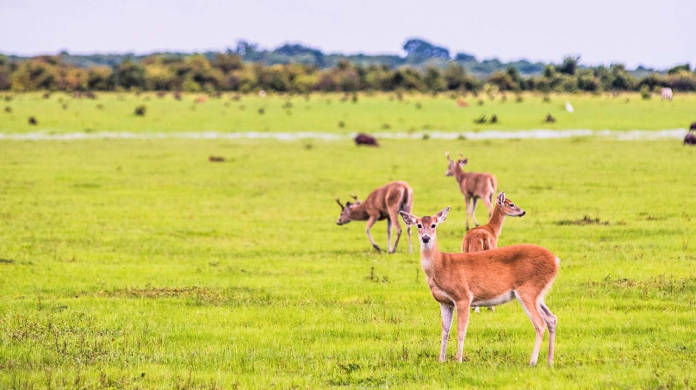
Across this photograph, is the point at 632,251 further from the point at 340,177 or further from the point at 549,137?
the point at 549,137

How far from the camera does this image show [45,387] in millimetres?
10398

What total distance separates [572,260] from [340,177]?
18.2 meters

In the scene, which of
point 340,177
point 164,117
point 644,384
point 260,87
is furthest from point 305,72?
point 644,384

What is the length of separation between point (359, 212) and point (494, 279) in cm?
1136

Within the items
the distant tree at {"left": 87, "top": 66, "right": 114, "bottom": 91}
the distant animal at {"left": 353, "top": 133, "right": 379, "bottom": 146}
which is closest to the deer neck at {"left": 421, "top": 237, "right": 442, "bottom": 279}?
the distant animal at {"left": 353, "top": 133, "right": 379, "bottom": 146}

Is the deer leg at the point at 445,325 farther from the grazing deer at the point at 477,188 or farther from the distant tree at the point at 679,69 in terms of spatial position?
the distant tree at the point at 679,69

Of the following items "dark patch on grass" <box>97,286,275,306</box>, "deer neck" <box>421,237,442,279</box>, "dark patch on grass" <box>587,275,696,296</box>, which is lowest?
"dark patch on grass" <box>97,286,275,306</box>

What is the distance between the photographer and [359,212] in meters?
22.1

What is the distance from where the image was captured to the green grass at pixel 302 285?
36.4 ft

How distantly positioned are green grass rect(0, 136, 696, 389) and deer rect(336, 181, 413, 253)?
2.03 ft

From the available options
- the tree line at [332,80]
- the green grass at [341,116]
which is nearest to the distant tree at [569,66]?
the tree line at [332,80]

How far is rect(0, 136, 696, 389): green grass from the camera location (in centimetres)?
1111

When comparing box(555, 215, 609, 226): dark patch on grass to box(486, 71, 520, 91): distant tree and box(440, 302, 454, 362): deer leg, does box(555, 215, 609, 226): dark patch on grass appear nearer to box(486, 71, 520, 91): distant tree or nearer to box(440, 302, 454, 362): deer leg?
box(440, 302, 454, 362): deer leg

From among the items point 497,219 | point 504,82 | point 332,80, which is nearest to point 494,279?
point 497,219
